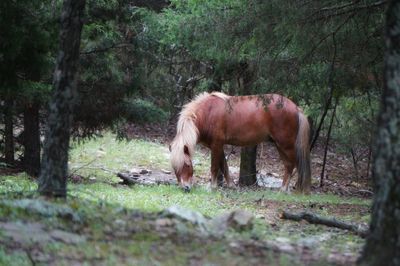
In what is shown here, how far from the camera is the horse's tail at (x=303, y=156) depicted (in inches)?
542

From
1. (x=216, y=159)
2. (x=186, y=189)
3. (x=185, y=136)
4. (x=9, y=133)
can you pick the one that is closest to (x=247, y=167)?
(x=216, y=159)

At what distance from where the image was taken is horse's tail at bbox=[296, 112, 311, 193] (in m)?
13.8

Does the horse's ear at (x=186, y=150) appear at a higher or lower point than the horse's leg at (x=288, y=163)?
higher

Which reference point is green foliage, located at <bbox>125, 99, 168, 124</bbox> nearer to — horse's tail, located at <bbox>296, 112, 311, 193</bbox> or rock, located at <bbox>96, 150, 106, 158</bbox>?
horse's tail, located at <bbox>296, 112, 311, 193</bbox>

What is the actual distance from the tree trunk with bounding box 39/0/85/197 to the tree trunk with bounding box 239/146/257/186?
36.6ft

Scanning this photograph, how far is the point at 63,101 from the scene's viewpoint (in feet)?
18.4

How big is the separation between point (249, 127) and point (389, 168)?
34.8 ft

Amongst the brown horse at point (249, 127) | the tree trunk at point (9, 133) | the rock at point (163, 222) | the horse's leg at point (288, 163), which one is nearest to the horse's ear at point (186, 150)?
the brown horse at point (249, 127)

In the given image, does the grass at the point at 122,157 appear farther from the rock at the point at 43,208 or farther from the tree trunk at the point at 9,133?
the rock at the point at 43,208

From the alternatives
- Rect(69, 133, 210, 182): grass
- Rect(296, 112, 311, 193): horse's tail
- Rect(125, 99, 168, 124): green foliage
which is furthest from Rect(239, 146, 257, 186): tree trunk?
Rect(69, 133, 210, 182): grass

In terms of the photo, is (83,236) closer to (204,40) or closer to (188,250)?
(188,250)

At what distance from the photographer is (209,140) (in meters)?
14.5

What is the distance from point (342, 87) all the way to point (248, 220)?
267 inches

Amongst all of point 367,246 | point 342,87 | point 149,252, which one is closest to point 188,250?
point 149,252
